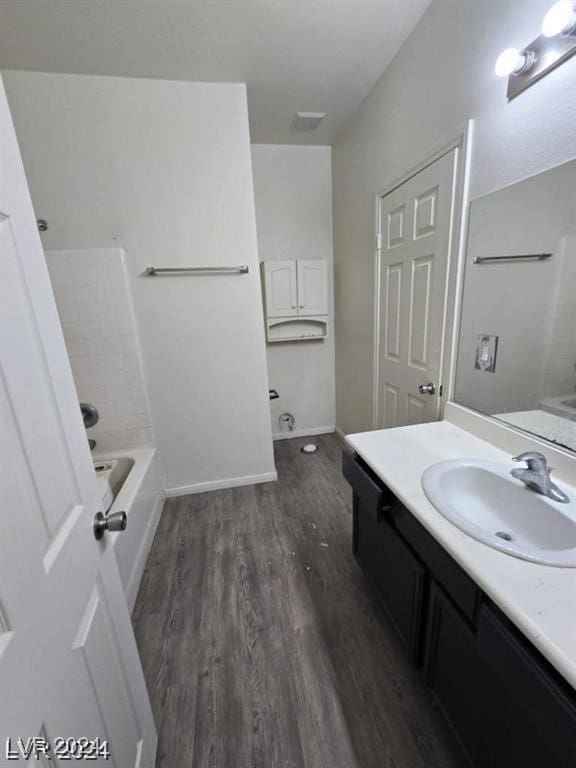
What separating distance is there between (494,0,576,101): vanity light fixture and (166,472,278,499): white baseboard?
2494mm

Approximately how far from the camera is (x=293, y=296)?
282 cm

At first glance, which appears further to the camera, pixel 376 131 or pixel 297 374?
pixel 297 374

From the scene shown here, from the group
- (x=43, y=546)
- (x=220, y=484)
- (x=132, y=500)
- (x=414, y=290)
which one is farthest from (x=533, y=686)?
(x=220, y=484)

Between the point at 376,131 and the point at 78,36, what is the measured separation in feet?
5.39

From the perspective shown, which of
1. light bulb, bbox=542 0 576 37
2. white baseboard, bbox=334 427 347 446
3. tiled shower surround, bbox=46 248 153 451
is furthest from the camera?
white baseboard, bbox=334 427 347 446

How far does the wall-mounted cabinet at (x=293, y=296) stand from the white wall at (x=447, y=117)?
1.14ft

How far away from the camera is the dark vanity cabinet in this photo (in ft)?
1.99

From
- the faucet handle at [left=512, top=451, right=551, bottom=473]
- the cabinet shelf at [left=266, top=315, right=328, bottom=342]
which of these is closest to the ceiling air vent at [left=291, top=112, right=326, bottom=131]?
the cabinet shelf at [left=266, top=315, right=328, bottom=342]

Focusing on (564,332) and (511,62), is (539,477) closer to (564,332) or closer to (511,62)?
(564,332)

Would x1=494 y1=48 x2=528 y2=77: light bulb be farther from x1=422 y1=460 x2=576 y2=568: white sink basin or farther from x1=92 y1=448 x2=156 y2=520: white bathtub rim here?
x1=92 y1=448 x2=156 y2=520: white bathtub rim

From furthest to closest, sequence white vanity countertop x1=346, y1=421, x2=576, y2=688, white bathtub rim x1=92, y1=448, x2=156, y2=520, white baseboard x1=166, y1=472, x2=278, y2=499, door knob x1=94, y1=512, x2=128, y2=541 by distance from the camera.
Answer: white baseboard x1=166, y1=472, x2=278, y2=499 < white bathtub rim x1=92, y1=448, x2=156, y2=520 < door knob x1=94, y1=512, x2=128, y2=541 < white vanity countertop x1=346, y1=421, x2=576, y2=688

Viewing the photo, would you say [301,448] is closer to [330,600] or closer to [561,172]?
[330,600]

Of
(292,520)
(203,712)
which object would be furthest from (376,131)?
(203,712)

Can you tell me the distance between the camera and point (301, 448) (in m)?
3.14
